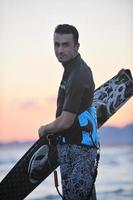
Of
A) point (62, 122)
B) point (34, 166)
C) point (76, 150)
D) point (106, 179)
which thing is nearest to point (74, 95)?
point (62, 122)

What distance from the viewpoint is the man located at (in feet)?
6.88

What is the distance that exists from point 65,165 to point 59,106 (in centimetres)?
23

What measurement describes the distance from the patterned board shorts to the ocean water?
0.73 meters

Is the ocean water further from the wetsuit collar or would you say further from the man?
the wetsuit collar

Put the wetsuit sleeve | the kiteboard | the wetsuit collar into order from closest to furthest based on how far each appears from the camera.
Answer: the wetsuit sleeve
the wetsuit collar
the kiteboard

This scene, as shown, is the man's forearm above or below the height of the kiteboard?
above

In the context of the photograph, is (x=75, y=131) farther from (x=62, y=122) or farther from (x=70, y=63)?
(x=70, y=63)

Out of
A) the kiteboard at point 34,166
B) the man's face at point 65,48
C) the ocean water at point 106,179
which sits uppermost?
the man's face at point 65,48

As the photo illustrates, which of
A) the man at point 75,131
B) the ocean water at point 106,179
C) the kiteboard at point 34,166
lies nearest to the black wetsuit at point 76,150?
the man at point 75,131

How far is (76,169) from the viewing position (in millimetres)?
2107

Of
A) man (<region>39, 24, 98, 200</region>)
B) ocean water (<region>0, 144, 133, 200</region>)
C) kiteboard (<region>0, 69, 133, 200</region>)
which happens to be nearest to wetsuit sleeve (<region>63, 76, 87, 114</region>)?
man (<region>39, 24, 98, 200</region>)

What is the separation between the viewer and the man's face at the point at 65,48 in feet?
6.97

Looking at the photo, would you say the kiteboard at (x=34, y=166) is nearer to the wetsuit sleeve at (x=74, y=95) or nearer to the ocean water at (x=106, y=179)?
the ocean water at (x=106, y=179)

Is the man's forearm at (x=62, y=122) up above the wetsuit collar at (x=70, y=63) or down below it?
→ below
